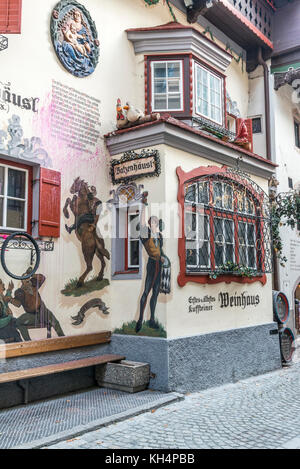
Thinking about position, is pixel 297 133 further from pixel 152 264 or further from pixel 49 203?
pixel 49 203

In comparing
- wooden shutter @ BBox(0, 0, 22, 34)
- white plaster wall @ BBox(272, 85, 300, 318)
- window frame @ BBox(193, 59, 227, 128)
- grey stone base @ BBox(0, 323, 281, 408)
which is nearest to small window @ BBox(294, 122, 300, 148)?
white plaster wall @ BBox(272, 85, 300, 318)

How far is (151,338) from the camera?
730cm

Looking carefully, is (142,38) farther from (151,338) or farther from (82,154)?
(151,338)

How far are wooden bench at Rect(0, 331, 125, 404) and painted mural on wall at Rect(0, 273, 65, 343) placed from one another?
0.41 feet

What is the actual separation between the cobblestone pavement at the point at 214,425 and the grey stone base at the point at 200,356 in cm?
32

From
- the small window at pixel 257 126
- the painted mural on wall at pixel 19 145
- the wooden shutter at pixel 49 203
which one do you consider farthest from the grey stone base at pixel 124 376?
the small window at pixel 257 126

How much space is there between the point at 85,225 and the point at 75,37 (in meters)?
3.24

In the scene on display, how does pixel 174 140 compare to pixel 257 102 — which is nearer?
pixel 174 140

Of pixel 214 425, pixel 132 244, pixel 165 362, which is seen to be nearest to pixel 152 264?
pixel 132 244

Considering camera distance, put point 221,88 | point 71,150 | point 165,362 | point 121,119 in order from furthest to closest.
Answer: point 221,88 < point 121,119 < point 71,150 < point 165,362

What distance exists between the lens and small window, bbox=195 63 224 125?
31.4 feet

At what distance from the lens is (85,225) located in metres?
7.75

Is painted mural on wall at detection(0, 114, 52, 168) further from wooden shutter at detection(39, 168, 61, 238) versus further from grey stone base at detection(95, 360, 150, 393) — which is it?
grey stone base at detection(95, 360, 150, 393)

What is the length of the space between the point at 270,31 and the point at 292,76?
1682mm
